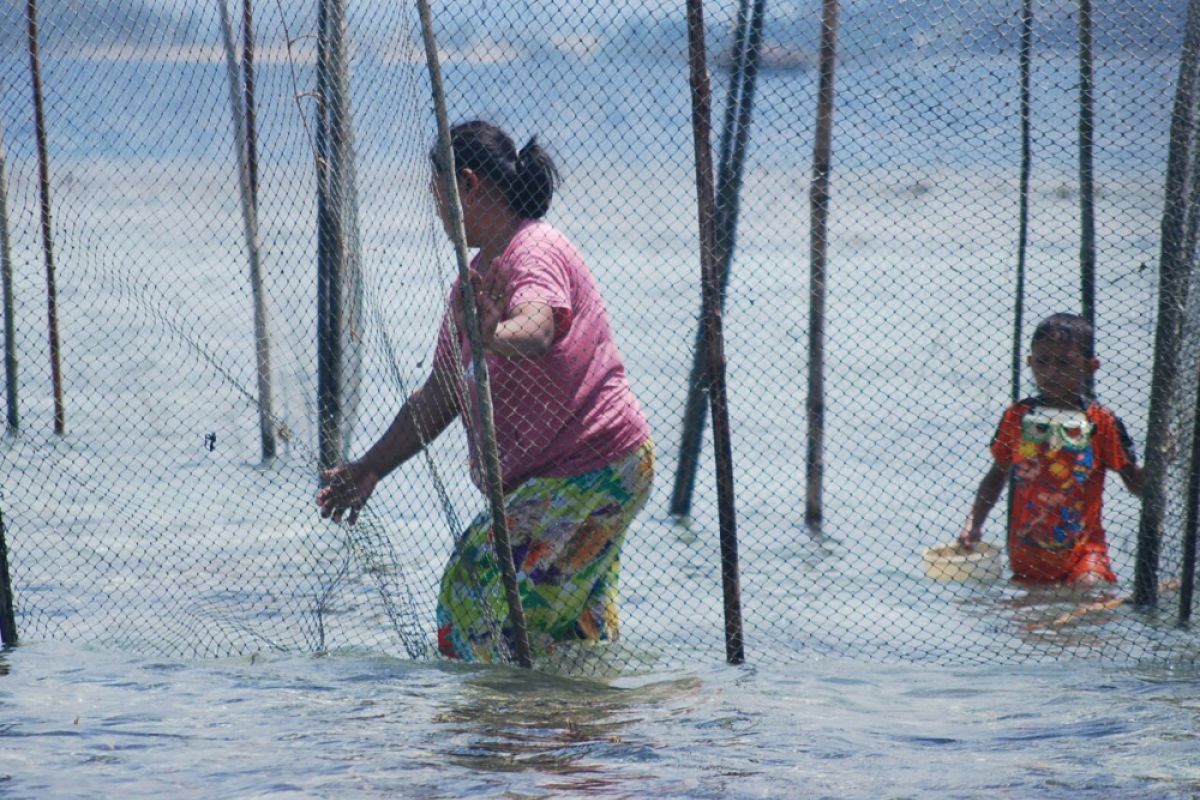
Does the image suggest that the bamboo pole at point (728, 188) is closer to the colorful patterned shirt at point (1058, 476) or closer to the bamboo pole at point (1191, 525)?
the colorful patterned shirt at point (1058, 476)

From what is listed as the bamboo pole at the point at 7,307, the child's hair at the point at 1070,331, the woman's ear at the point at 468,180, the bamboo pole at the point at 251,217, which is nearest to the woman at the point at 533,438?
the woman's ear at the point at 468,180

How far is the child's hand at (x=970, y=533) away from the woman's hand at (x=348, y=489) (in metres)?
2.59

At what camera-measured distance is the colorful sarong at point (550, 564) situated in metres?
4.05

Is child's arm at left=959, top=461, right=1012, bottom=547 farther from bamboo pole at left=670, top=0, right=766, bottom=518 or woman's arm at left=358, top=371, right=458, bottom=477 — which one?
woman's arm at left=358, top=371, right=458, bottom=477

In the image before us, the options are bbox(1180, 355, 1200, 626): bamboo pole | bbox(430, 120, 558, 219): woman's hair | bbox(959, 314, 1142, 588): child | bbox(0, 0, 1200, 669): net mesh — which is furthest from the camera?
bbox(959, 314, 1142, 588): child

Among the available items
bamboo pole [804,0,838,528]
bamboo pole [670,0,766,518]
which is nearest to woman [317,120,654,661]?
bamboo pole [670,0,766,518]

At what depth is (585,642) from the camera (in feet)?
13.9

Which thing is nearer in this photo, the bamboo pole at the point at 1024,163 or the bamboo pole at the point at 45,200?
the bamboo pole at the point at 1024,163

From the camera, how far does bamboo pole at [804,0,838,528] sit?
5684 millimetres

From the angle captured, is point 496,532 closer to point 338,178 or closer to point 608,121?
point 338,178

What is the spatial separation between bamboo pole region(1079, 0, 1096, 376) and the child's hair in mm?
31

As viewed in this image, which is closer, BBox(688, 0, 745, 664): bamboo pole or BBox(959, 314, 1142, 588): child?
BBox(688, 0, 745, 664): bamboo pole

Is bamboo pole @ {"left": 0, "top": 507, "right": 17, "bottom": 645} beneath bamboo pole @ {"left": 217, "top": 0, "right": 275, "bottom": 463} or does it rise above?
beneath

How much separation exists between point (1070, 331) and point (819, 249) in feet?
3.32
